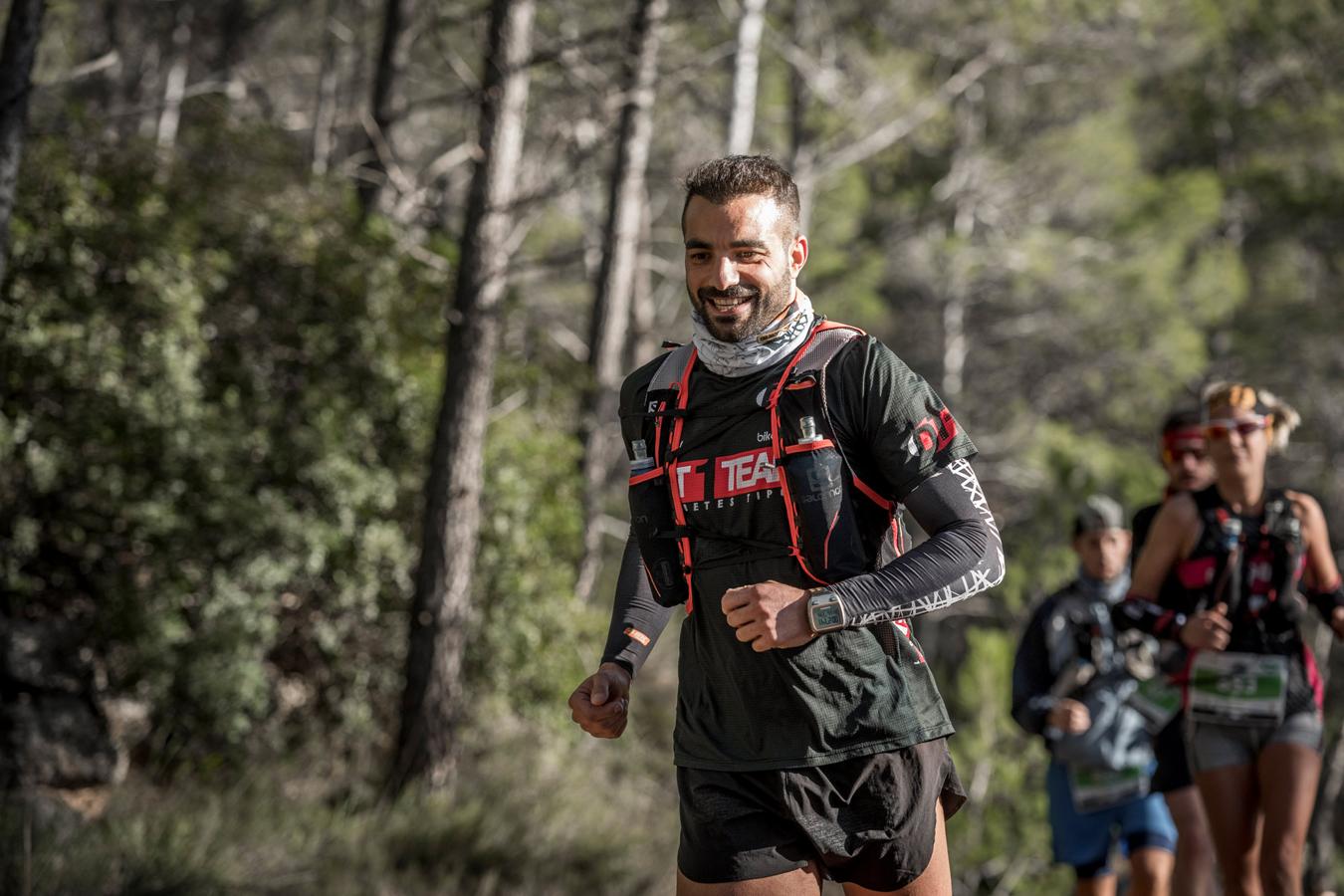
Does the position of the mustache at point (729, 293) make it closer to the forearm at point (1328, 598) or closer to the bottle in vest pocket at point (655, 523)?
the bottle in vest pocket at point (655, 523)

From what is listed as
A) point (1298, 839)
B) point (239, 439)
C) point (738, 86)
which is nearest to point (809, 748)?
point (1298, 839)

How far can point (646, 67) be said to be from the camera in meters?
12.3

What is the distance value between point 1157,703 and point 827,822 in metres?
3.35

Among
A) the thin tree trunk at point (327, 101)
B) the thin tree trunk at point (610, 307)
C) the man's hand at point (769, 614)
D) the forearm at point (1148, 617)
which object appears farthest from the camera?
the thin tree trunk at point (327, 101)

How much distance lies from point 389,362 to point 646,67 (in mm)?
4147

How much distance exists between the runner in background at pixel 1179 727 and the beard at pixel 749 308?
10.2ft

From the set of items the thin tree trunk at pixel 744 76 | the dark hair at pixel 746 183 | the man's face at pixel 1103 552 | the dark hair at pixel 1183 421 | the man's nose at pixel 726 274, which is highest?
the thin tree trunk at pixel 744 76

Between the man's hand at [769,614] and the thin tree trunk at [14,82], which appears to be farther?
the thin tree trunk at [14,82]

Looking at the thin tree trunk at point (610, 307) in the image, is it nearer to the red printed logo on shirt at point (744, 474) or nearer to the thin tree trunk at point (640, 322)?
the thin tree trunk at point (640, 322)

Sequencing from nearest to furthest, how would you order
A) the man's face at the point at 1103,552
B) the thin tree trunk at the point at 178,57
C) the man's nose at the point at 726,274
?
the man's nose at the point at 726,274
the man's face at the point at 1103,552
the thin tree trunk at the point at 178,57

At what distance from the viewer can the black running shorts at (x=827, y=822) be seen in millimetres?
2781

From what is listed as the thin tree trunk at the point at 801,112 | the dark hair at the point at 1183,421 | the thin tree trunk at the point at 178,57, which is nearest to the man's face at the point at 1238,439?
the dark hair at the point at 1183,421

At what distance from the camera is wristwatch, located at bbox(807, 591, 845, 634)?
259 centimetres

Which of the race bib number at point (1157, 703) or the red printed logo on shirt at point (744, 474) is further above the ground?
the red printed logo on shirt at point (744, 474)
